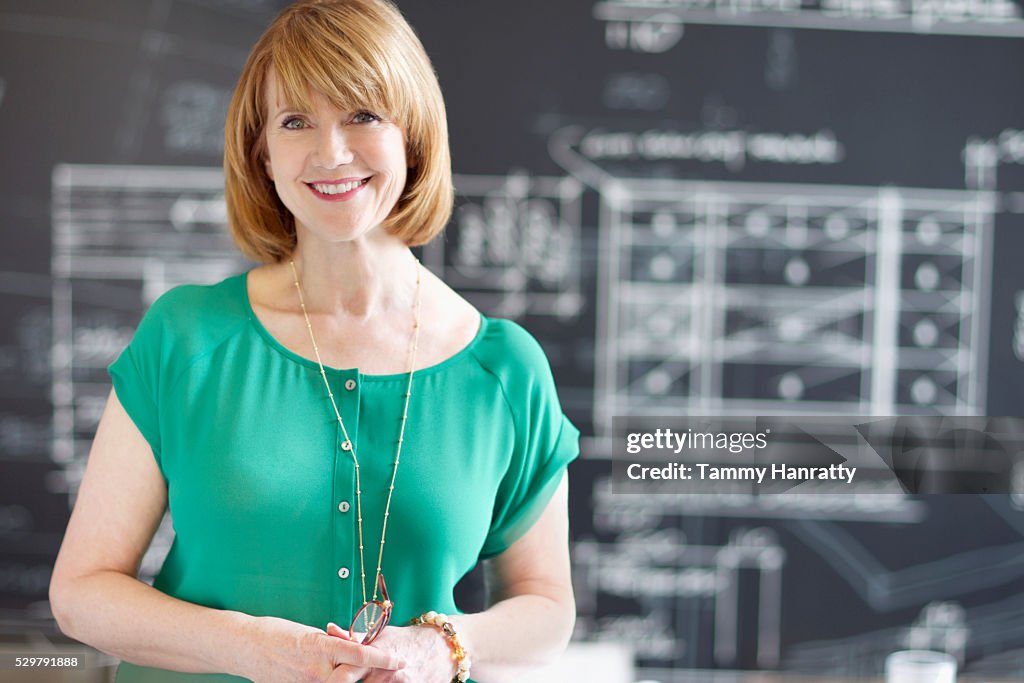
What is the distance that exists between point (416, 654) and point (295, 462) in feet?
0.85

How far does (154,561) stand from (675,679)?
115 centimetres

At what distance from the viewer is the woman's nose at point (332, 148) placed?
44.1 inches

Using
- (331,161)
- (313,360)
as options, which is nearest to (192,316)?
(313,360)

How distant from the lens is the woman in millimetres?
1128

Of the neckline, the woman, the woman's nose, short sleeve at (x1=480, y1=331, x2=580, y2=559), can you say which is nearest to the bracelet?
the woman

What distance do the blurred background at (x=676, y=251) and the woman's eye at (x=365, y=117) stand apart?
0.97 metres

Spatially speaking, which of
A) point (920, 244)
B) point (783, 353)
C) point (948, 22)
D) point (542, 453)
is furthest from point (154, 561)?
point (948, 22)

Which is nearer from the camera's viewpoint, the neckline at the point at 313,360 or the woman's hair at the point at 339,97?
the woman's hair at the point at 339,97

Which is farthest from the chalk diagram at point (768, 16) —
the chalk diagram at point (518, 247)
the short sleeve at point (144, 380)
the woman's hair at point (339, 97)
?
the short sleeve at point (144, 380)

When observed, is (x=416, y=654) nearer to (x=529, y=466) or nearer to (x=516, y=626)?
(x=516, y=626)

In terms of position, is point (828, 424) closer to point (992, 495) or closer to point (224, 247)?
point (992, 495)

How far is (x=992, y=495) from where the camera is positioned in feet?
7.16

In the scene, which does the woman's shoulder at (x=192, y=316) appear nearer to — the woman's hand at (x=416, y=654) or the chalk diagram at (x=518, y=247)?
the woman's hand at (x=416, y=654)

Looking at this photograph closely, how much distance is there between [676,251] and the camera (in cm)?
214
